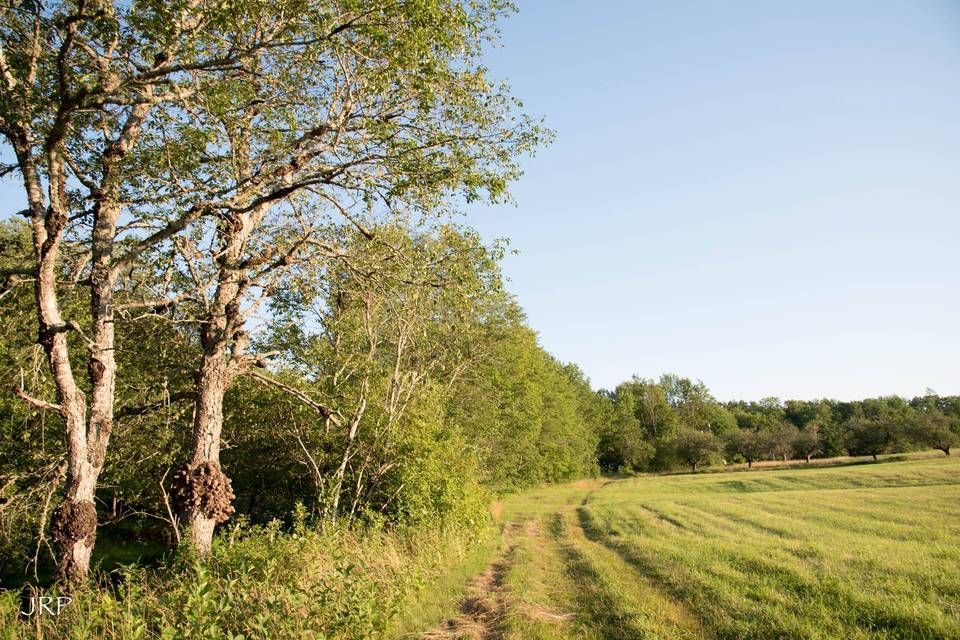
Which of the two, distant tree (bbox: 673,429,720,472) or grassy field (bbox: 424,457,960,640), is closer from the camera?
grassy field (bbox: 424,457,960,640)

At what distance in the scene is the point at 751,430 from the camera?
8062 centimetres

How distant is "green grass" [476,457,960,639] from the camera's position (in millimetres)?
6664

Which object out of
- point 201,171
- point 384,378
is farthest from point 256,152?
point 384,378

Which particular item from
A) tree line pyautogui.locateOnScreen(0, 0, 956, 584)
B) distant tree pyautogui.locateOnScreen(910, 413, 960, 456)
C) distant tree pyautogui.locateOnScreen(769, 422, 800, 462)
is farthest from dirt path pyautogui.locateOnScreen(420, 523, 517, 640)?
distant tree pyautogui.locateOnScreen(769, 422, 800, 462)

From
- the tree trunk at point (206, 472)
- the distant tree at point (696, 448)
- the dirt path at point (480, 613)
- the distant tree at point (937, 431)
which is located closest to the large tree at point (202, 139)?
the tree trunk at point (206, 472)

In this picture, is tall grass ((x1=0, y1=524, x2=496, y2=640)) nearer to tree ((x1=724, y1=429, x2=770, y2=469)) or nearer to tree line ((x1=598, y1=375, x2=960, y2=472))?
tree line ((x1=598, y1=375, x2=960, y2=472))

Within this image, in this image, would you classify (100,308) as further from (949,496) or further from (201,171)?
(949,496)

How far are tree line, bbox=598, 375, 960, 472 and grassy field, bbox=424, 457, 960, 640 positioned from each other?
162 ft

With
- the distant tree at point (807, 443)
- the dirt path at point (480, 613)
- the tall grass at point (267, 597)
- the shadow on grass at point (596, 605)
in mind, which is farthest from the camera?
the distant tree at point (807, 443)

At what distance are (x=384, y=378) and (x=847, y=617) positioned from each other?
47.5 feet

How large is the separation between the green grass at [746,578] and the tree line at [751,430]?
159 ft

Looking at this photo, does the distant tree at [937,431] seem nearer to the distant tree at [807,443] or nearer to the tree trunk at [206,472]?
the distant tree at [807,443]

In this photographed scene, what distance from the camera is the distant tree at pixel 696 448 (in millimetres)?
72562

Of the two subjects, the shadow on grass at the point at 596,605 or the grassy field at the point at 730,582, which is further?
the shadow on grass at the point at 596,605
